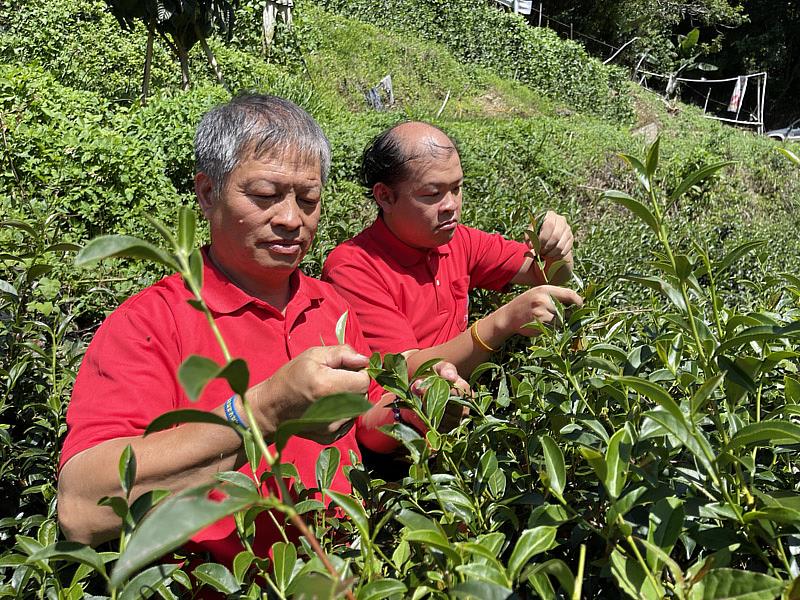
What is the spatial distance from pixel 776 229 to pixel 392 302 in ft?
12.2

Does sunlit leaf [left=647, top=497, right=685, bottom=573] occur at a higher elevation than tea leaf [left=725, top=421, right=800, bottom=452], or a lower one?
lower

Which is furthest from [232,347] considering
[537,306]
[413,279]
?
[413,279]

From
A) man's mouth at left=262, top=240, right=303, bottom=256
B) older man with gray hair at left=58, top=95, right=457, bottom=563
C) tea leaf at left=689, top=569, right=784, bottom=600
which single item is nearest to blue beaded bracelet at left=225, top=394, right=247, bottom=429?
older man with gray hair at left=58, top=95, right=457, bottom=563

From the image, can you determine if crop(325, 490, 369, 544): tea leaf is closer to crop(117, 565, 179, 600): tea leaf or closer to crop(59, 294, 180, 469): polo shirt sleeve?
crop(117, 565, 179, 600): tea leaf

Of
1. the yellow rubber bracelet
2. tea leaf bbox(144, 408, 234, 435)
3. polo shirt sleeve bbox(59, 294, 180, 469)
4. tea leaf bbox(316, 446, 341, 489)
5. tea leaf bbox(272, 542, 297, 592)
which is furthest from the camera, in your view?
the yellow rubber bracelet

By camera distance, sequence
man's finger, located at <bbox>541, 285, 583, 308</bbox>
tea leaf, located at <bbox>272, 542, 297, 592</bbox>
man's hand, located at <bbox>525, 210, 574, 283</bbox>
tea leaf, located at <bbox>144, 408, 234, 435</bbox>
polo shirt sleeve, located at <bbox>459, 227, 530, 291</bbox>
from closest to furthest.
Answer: tea leaf, located at <bbox>144, 408, 234, 435</bbox> < tea leaf, located at <bbox>272, 542, 297, 592</bbox> < man's finger, located at <bbox>541, 285, 583, 308</bbox> < man's hand, located at <bbox>525, 210, 574, 283</bbox> < polo shirt sleeve, located at <bbox>459, 227, 530, 291</bbox>

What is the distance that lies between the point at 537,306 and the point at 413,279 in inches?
33.0

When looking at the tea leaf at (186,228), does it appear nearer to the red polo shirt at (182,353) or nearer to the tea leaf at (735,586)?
the tea leaf at (735,586)

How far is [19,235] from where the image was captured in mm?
2389

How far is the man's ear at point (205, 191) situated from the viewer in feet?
5.83

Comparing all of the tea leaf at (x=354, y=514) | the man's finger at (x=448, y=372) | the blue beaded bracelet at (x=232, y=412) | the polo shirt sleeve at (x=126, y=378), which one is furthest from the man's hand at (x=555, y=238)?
the tea leaf at (x=354, y=514)

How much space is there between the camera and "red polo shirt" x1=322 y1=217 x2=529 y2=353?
7.59ft

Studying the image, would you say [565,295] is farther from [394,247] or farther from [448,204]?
[394,247]

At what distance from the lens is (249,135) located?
67.2 inches
